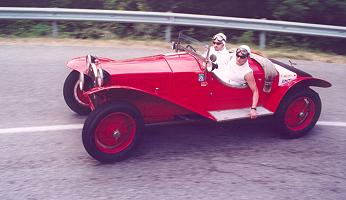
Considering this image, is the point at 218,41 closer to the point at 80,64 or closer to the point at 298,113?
the point at 298,113

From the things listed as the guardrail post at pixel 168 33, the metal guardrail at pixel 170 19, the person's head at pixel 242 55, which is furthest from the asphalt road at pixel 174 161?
the guardrail post at pixel 168 33

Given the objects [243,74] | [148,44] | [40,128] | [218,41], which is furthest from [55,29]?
[243,74]

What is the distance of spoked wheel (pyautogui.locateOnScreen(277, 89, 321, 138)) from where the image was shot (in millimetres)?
5422

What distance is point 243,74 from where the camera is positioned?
17.1ft

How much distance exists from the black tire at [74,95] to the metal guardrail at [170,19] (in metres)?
4.20

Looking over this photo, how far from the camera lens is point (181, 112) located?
502 cm

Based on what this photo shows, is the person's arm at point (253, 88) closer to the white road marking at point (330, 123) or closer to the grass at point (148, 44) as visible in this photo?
the white road marking at point (330, 123)

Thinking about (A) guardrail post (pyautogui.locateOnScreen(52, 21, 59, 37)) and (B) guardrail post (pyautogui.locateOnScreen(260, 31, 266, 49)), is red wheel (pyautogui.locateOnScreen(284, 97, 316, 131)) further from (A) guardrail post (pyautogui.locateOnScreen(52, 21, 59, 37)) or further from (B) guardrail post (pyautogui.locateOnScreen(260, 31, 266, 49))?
(A) guardrail post (pyautogui.locateOnScreen(52, 21, 59, 37))

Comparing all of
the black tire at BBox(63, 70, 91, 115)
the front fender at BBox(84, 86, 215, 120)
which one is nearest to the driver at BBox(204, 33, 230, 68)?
the front fender at BBox(84, 86, 215, 120)

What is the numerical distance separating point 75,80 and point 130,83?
1.15m

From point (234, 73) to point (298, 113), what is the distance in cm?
104

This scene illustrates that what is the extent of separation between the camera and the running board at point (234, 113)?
16.5 ft

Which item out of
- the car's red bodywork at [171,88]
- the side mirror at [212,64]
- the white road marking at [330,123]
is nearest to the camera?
the car's red bodywork at [171,88]

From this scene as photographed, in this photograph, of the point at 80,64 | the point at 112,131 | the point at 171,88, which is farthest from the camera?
the point at 80,64
